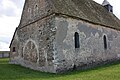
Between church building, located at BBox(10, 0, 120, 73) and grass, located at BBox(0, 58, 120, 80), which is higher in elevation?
church building, located at BBox(10, 0, 120, 73)

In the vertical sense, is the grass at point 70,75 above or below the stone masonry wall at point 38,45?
below

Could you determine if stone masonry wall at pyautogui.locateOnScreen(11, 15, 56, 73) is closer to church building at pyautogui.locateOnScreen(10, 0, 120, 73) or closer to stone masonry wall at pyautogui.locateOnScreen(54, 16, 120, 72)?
church building at pyautogui.locateOnScreen(10, 0, 120, 73)

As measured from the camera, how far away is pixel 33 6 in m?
20.3

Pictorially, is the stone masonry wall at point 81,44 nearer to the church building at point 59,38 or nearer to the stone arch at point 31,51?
the church building at point 59,38

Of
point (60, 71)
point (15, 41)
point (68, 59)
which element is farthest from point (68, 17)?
point (15, 41)

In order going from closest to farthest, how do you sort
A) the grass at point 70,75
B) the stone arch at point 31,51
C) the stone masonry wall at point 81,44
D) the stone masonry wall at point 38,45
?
the grass at point 70,75 < the stone masonry wall at point 81,44 < the stone masonry wall at point 38,45 < the stone arch at point 31,51

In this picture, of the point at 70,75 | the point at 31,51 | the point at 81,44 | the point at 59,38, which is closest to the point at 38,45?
the point at 31,51

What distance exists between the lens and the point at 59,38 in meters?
16.4

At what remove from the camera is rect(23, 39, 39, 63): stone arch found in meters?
18.8

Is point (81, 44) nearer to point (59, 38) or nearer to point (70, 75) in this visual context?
point (59, 38)

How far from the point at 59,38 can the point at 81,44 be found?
3.04 m

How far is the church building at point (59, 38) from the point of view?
54.2 feet

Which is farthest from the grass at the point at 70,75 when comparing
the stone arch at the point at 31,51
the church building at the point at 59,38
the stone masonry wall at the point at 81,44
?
the stone arch at the point at 31,51

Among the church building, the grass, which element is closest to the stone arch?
the church building
